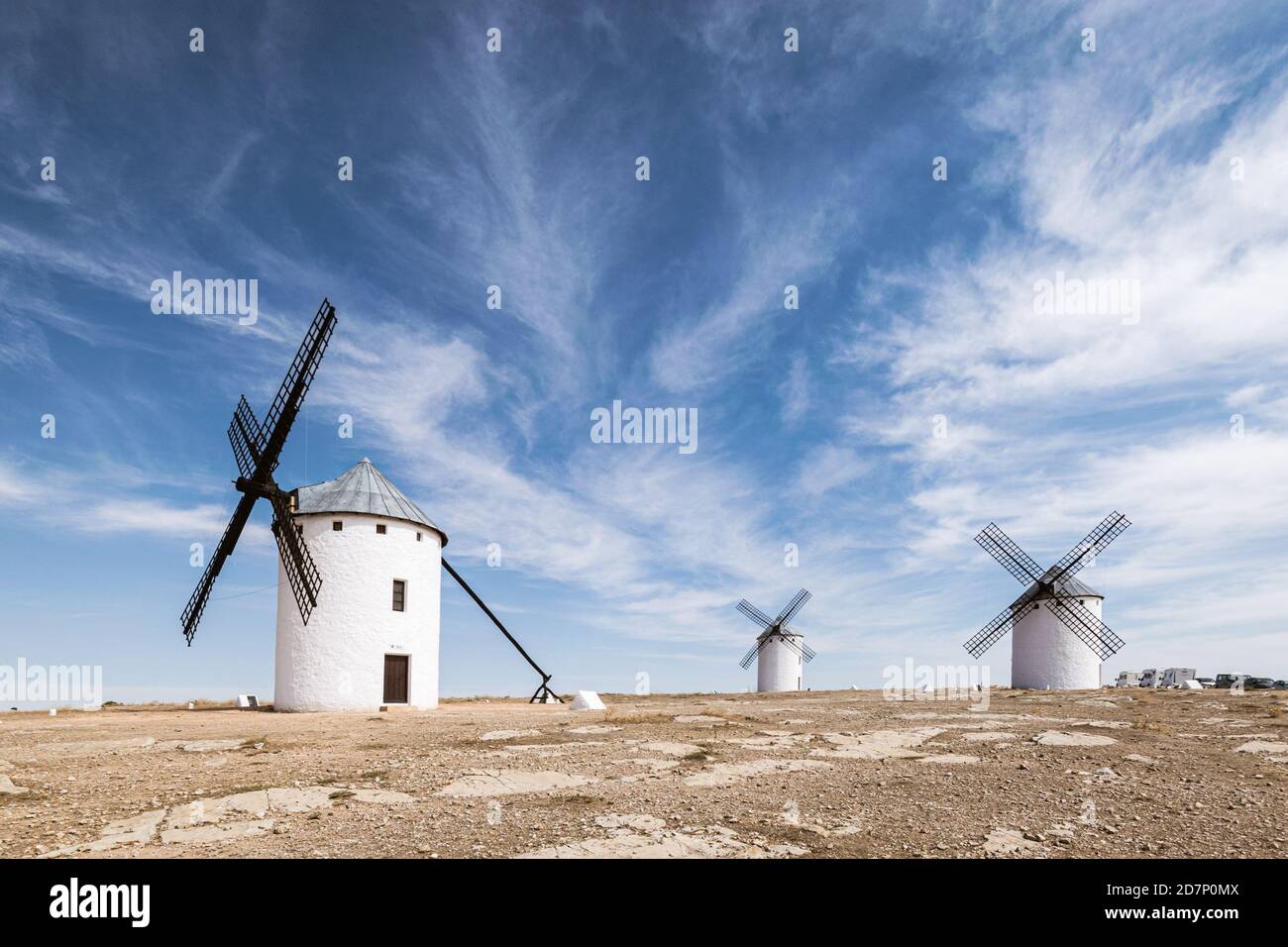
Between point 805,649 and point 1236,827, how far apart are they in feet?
159

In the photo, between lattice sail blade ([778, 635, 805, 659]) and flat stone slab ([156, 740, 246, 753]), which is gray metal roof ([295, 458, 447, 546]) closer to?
flat stone slab ([156, 740, 246, 753])

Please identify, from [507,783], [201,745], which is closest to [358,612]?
[201,745]

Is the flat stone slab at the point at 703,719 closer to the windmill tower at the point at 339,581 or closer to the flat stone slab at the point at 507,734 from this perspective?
the flat stone slab at the point at 507,734

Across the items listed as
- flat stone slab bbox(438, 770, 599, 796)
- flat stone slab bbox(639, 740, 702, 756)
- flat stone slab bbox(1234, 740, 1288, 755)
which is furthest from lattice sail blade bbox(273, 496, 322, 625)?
flat stone slab bbox(1234, 740, 1288, 755)

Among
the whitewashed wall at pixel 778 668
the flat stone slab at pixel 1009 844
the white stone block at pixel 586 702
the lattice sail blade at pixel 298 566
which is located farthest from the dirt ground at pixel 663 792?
the whitewashed wall at pixel 778 668

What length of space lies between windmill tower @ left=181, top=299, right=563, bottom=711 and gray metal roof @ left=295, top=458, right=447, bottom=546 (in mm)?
51

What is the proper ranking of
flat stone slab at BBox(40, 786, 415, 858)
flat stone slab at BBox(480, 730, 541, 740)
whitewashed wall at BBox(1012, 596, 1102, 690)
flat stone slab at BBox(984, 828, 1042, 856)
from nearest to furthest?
flat stone slab at BBox(984, 828, 1042, 856) < flat stone slab at BBox(40, 786, 415, 858) < flat stone slab at BBox(480, 730, 541, 740) < whitewashed wall at BBox(1012, 596, 1102, 690)

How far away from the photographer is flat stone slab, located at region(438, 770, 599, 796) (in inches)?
333

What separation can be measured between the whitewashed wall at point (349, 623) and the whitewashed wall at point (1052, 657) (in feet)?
101

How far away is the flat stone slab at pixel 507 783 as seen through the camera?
8453 mm

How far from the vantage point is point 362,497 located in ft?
84.3

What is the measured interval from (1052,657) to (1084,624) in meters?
2.32
